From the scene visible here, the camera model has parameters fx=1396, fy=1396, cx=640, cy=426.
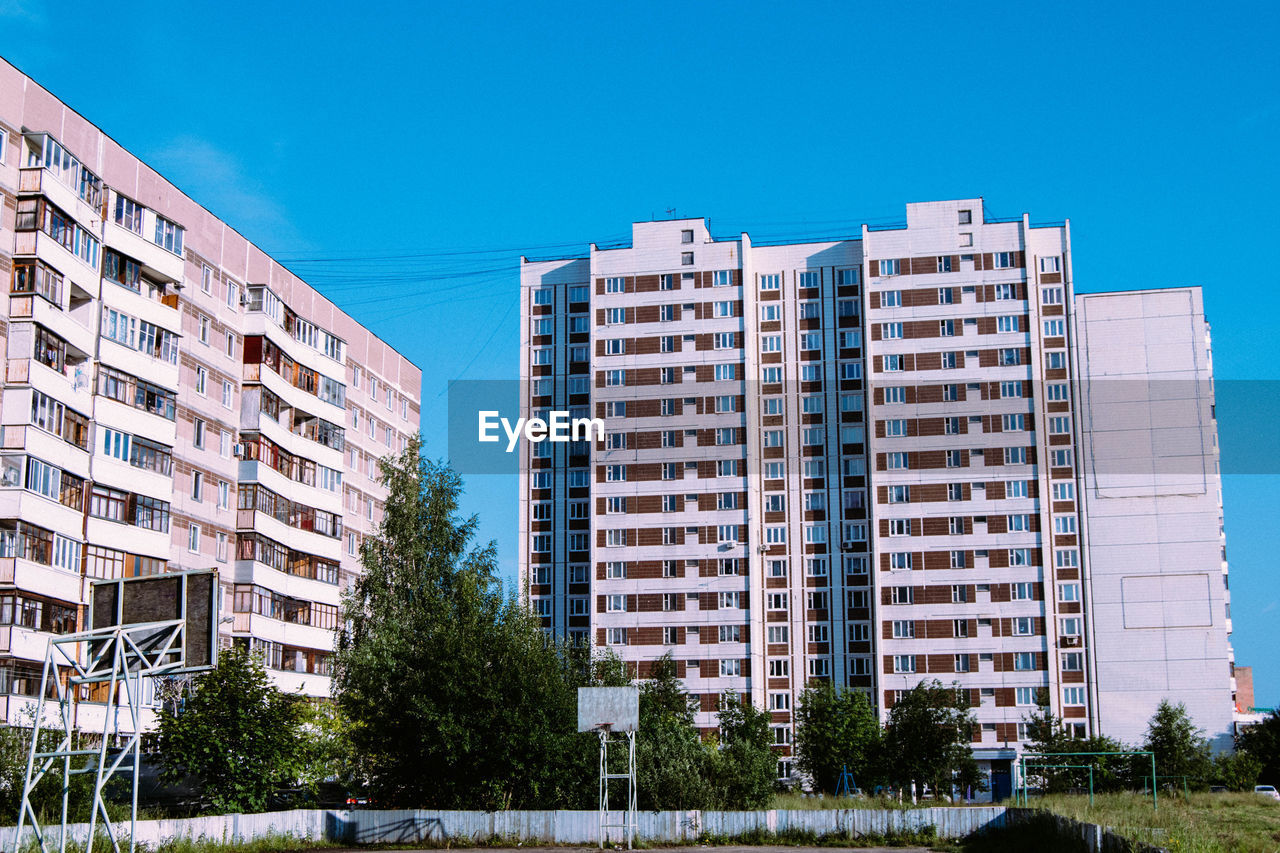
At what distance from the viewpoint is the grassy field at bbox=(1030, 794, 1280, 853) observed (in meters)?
30.4

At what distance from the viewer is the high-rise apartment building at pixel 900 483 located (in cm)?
10744

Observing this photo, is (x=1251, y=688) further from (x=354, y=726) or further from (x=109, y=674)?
(x=109, y=674)

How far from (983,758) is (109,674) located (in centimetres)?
8150

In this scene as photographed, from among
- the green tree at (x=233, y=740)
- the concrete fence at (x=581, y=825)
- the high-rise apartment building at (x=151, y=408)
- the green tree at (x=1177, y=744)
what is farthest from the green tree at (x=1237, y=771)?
the green tree at (x=233, y=740)

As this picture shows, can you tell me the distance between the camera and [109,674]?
3541 cm

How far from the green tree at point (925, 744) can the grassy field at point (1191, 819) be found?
32369mm

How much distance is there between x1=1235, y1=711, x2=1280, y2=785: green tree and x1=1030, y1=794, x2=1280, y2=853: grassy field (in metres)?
47.2

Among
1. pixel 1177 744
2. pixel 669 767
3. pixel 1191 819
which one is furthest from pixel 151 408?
pixel 1177 744

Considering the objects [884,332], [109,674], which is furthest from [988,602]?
[109,674]

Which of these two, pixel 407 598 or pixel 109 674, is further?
pixel 407 598

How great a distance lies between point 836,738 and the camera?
92250 mm

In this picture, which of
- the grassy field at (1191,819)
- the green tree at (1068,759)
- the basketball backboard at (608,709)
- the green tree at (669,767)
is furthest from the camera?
the green tree at (1068,759)

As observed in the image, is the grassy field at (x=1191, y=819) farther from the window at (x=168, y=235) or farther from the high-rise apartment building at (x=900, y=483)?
the high-rise apartment building at (x=900, y=483)

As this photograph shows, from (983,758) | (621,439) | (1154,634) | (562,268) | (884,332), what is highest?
(562,268)
